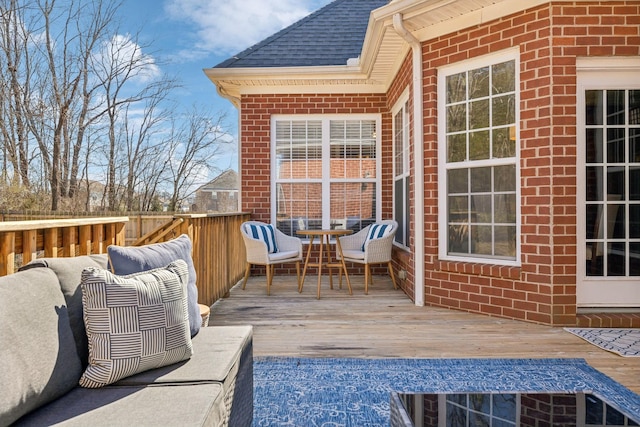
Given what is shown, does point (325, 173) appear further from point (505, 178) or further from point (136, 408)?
point (136, 408)

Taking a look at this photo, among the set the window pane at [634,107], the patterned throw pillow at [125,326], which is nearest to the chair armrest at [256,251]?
the patterned throw pillow at [125,326]

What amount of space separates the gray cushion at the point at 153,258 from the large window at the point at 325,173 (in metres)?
4.04

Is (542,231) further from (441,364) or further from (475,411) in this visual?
(475,411)

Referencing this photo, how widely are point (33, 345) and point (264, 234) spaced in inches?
156

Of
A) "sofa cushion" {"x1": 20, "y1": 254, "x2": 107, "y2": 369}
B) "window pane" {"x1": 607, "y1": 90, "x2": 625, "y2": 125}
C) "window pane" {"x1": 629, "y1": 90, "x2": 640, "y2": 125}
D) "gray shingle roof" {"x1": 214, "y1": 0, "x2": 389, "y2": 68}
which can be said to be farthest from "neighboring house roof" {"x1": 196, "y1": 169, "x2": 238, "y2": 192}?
"sofa cushion" {"x1": 20, "y1": 254, "x2": 107, "y2": 369}

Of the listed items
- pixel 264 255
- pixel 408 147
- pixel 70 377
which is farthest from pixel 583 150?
pixel 70 377

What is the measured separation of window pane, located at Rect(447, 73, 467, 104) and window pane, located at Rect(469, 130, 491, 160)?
1.37 ft

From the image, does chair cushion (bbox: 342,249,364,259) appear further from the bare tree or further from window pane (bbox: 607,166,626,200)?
the bare tree

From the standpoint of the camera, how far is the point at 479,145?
12.7 ft

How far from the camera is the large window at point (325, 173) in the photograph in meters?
6.12

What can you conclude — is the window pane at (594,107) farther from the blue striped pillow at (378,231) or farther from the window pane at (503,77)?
the blue striped pillow at (378,231)

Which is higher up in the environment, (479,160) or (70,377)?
(479,160)

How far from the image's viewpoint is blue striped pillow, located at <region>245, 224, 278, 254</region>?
5063 mm

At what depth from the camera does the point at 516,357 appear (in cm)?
272
